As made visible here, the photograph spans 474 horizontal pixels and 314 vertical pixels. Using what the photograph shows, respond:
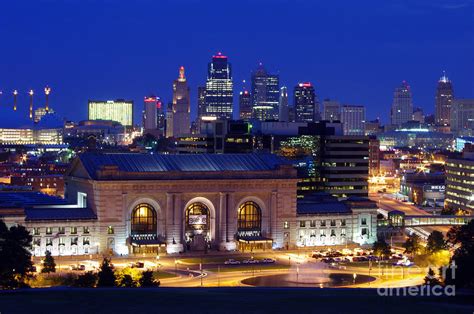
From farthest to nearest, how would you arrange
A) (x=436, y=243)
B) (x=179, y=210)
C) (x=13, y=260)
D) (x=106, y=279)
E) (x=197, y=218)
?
(x=197, y=218)
(x=179, y=210)
(x=436, y=243)
(x=106, y=279)
(x=13, y=260)

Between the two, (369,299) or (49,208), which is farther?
(49,208)

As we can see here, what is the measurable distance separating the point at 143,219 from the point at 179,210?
4.66 m

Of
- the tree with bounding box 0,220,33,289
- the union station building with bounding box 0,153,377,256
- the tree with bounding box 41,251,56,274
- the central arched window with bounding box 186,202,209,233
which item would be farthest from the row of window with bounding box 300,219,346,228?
the tree with bounding box 0,220,33,289

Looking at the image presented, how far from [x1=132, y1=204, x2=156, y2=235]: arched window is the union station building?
13 centimetres

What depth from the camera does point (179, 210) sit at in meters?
122

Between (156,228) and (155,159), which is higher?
(155,159)

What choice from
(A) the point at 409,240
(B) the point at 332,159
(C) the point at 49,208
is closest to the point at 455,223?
(B) the point at 332,159

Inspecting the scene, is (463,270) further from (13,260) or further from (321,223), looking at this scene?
(321,223)

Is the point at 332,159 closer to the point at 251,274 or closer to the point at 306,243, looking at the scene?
the point at 306,243

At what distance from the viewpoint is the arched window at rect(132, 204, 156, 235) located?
121250mm

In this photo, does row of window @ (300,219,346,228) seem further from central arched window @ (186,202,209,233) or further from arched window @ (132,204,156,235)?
arched window @ (132,204,156,235)

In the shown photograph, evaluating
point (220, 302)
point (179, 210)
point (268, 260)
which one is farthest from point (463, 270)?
point (179, 210)

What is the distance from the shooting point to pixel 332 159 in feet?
600

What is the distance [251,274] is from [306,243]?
86.3 feet
